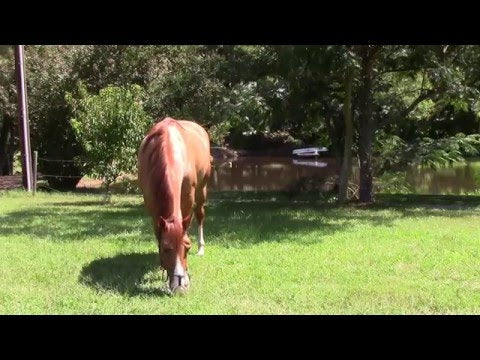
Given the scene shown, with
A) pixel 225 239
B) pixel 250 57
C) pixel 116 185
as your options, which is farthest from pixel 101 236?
pixel 116 185

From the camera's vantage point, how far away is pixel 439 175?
1074 inches

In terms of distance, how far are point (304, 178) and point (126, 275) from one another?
10.8m

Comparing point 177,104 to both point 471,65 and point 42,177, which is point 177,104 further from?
point 471,65

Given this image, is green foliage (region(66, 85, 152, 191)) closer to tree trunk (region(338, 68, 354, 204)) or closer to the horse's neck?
tree trunk (region(338, 68, 354, 204))

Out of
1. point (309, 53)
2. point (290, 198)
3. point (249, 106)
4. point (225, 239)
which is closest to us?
point (225, 239)

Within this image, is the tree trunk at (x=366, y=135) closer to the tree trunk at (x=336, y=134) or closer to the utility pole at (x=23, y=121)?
the tree trunk at (x=336, y=134)

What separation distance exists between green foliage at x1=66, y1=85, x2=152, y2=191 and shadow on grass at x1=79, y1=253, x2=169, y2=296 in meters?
6.47

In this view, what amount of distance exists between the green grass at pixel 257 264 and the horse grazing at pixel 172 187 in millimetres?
414

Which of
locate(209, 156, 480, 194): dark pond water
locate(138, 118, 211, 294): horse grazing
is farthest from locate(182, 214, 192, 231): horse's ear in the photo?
locate(209, 156, 480, 194): dark pond water

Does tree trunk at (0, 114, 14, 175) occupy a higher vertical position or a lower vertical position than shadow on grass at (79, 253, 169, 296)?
higher

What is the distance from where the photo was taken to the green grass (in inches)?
222

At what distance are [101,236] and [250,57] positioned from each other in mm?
7158

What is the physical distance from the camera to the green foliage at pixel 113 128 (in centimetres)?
1388

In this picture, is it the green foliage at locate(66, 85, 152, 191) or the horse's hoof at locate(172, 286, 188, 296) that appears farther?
the green foliage at locate(66, 85, 152, 191)
